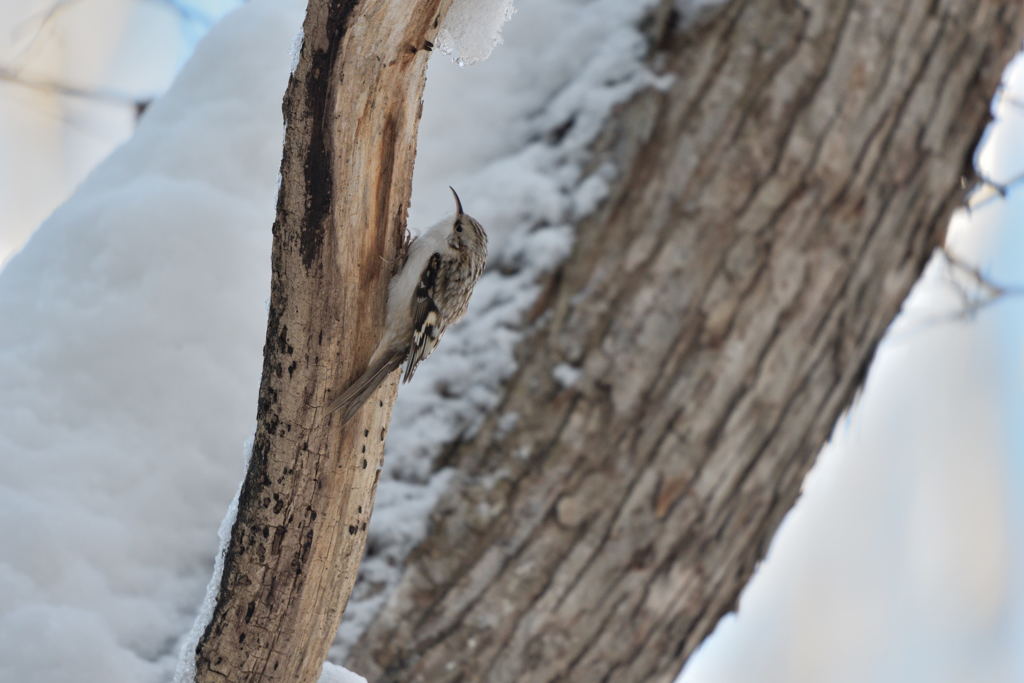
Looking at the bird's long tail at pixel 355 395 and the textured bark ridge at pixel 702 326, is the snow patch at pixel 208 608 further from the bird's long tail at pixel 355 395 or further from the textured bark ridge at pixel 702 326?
the textured bark ridge at pixel 702 326

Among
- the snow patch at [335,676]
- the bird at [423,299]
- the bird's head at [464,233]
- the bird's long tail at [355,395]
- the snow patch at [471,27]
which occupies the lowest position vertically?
the snow patch at [335,676]

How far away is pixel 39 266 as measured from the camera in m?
2.19

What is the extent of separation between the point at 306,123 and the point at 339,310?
0.25 metres

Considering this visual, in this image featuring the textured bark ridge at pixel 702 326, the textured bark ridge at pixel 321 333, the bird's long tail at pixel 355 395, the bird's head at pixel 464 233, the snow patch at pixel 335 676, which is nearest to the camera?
the textured bark ridge at pixel 321 333

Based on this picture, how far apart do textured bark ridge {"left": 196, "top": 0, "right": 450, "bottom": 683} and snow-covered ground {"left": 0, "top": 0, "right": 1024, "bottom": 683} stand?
0.60 metres

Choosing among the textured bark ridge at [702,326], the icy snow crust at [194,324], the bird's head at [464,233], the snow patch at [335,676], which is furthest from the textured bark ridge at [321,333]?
the textured bark ridge at [702,326]

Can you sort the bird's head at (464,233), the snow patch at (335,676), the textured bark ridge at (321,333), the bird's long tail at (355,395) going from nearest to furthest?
the textured bark ridge at (321,333) → the bird's long tail at (355,395) → the snow patch at (335,676) → the bird's head at (464,233)

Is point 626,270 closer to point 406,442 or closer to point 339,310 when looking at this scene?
point 406,442

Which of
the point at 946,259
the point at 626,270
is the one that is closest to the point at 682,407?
the point at 626,270

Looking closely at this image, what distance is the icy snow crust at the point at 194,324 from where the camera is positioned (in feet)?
5.89

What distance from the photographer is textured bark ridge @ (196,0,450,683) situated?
1.11 metres

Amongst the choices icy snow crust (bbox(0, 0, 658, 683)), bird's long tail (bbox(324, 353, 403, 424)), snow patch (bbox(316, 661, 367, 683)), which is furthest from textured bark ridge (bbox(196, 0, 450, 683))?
icy snow crust (bbox(0, 0, 658, 683))

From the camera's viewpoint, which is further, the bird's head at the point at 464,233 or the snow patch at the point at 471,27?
the bird's head at the point at 464,233

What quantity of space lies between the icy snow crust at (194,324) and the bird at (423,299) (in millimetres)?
402
